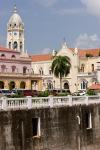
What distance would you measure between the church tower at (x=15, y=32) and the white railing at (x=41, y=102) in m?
77.1

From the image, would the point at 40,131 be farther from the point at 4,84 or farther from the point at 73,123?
the point at 4,84

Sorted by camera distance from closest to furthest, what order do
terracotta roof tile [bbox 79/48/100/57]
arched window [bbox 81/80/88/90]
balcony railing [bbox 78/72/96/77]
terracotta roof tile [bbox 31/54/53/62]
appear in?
balcony railing [bbox 78/72/96/77], arched window [bbox 81/80/88/90], terracotta roof tile [bbox 79/48/100/57], terracotta roof tile [bbox 31/54/53/62]

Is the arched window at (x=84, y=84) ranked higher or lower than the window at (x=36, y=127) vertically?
higher

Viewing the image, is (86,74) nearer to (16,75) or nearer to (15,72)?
(15,72)

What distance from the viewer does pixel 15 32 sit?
10931cm

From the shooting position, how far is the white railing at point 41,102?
23222mm

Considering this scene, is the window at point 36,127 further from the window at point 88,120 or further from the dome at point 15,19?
the dome at point 15,19

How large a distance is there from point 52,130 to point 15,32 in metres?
84.7

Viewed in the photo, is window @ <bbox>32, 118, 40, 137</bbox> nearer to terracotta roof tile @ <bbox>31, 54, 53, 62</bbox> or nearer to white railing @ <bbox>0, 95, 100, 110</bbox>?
white railing @ <bbox>0, 95, 100, 110</bbox>

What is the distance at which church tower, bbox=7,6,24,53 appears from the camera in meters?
108

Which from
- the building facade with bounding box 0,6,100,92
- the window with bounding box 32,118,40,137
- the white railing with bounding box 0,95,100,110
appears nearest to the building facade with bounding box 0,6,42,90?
the building facade with bounding box 0,6,100,92

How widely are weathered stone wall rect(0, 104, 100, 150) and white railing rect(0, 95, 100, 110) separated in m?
0.31

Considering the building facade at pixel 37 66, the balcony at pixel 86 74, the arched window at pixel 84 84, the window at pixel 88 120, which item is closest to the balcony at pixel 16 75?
the building facade at pixel 37 66

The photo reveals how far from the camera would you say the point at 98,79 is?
79.6 metres
